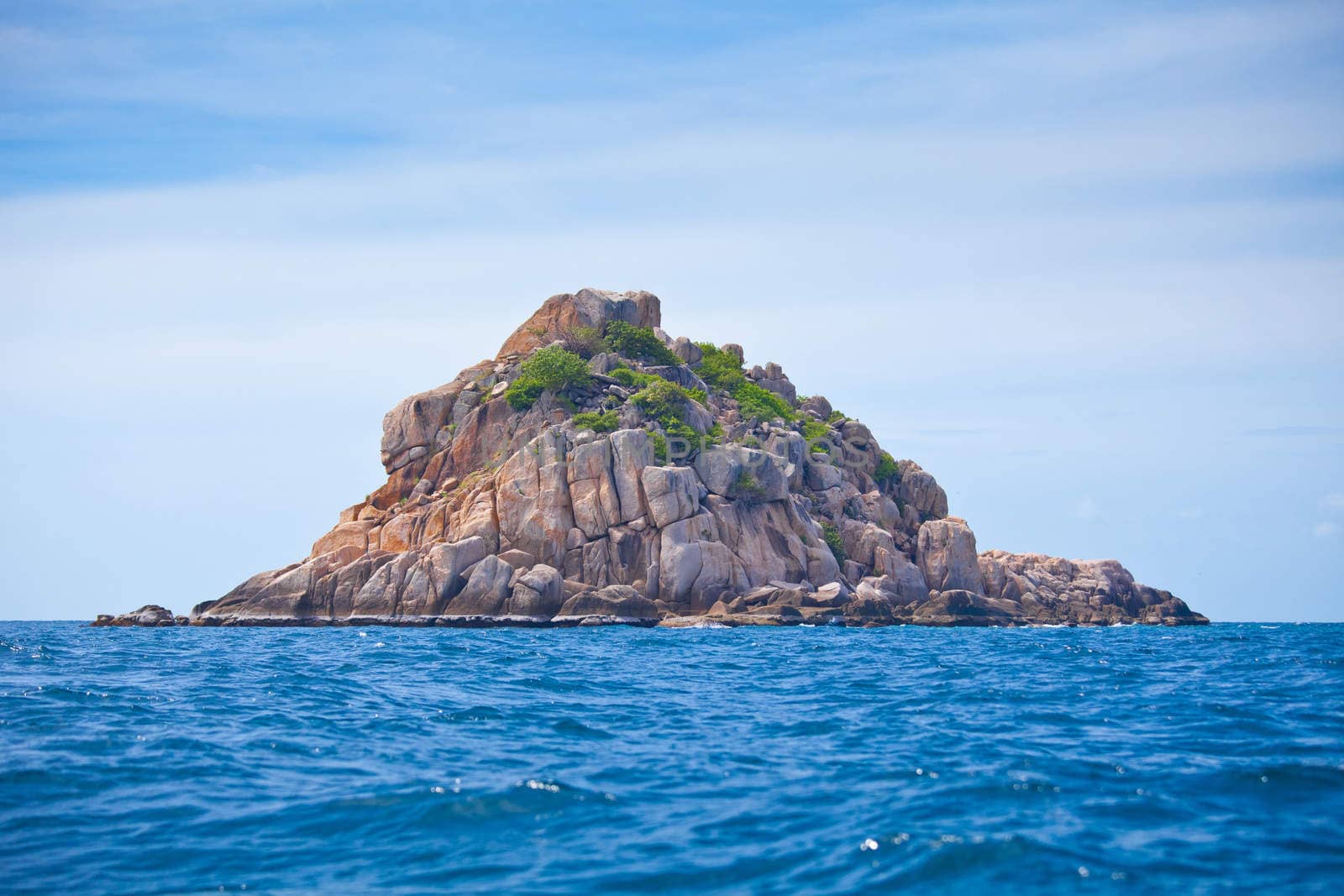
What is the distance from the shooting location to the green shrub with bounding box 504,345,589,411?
81.4 metres

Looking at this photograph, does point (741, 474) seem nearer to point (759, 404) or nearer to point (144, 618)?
point (759, 404)

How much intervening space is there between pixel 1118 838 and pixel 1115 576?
8480 centimetres

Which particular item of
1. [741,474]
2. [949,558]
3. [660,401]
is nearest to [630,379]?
[660,401]

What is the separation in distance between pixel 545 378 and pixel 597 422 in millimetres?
6587

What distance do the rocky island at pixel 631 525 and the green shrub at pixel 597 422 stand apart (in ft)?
0.42

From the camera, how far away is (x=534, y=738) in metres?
19.0

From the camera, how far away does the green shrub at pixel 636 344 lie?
91.9 m

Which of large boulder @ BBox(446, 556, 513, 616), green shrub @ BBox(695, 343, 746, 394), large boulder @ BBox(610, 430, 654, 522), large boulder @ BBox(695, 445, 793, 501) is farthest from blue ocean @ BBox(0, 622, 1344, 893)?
green shrub @ BBox(695, 343, 746, 394)

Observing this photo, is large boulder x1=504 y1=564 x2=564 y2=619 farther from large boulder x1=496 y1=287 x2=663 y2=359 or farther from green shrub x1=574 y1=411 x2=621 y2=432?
large boulder x1=496 y1=287 x2=663 y2=359

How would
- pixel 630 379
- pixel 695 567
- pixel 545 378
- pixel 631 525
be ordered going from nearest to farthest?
1. pixel 695 567
2. pixel 631 525
3. pixel 545 378
4. pixel 630 379

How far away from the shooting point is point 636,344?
304 ft

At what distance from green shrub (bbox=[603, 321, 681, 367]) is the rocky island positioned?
164 mm

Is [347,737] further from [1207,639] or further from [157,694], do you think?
[1207,639]

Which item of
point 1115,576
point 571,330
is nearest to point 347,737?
point 571,330
